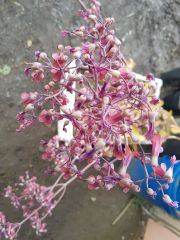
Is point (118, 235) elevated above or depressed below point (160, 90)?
below

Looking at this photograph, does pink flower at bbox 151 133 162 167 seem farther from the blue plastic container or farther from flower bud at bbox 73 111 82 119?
the blue plastic container

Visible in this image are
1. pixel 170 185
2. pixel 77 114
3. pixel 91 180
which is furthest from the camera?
pixel 170 185

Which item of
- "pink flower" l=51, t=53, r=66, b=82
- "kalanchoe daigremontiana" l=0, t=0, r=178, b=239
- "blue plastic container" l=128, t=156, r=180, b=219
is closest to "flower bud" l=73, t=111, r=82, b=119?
"kalanchoe daigremontiana" l=0, t=0, r=178, b=239

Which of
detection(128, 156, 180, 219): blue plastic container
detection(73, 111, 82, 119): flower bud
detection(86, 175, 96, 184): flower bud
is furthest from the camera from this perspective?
detection(128, 156, 180, 219): blue plastic container

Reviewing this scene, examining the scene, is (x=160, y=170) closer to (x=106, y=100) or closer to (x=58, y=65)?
(x=106, y=100)

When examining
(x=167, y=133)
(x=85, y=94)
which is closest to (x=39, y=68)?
(x=85, y=94)

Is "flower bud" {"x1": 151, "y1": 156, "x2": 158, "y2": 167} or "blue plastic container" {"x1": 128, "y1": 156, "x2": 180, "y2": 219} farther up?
"flower bud" {"x1": 151, "y1": 156, "x2": 158, "y2": 167}

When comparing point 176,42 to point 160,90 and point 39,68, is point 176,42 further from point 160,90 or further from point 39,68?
point 39,68

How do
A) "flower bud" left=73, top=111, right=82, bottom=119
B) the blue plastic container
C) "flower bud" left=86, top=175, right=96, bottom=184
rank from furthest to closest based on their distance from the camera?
the blue plastic container
"flower bud" left=86, top=175, right=96, bottom=184
"flower bud" left=73, top=111, right=82, bottom=119

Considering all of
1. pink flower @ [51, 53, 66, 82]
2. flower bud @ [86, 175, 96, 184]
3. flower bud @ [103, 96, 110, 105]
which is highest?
pink flower @ [51, 53, 66, 82]

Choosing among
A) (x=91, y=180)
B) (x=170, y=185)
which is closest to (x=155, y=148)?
(x=91, y=180)

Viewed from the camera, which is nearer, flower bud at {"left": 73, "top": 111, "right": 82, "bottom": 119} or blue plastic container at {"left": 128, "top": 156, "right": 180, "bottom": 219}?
flower bud at {"left": 73, "top": 111, "right": 82, "bottom": 119}
